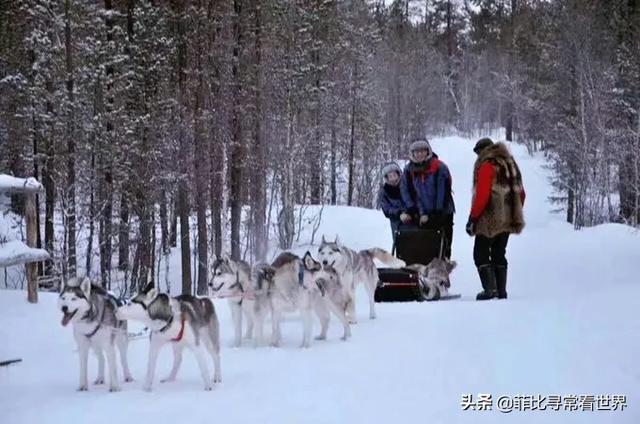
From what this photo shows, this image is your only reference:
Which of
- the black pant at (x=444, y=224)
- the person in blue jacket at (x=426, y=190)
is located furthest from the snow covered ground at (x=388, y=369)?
the person in blue jacket at (x=426, y=190)

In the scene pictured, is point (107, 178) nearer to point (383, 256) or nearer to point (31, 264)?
point (31, 264)

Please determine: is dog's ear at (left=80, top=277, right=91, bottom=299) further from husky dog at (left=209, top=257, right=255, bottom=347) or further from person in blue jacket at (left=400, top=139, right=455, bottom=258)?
person in blue jacket at (left=400, top=139, right=455, bottom=258)

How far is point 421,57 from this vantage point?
43750mm

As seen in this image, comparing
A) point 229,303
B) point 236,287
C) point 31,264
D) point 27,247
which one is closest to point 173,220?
point 31,264

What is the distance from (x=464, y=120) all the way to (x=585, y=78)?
34.7m

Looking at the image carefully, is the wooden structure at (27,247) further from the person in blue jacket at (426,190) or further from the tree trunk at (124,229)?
the tree trunk at (124,229)

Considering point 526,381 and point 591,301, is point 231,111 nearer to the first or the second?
point 591,301

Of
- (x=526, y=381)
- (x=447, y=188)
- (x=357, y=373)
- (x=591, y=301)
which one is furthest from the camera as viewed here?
(x=447, y=188)

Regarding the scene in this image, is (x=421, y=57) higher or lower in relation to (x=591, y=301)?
higher

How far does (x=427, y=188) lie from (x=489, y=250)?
4.81 feet

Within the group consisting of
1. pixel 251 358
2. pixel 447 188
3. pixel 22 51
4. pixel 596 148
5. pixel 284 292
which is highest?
pixel 22 51

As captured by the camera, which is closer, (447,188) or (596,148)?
(447,188)

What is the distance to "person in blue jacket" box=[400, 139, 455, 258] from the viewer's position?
9562mm

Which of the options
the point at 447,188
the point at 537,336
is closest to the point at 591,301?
the point at 537,336
